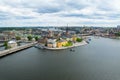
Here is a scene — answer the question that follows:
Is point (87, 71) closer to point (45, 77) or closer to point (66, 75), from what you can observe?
point (66, 75)

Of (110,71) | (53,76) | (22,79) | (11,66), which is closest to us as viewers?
(22,79)

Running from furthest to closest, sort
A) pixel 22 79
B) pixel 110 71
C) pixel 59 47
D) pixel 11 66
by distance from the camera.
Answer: pixel 59 47 < pixel 11 66 < pixel 110 71 < pixel 22 79

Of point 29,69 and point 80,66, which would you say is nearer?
point 29,69

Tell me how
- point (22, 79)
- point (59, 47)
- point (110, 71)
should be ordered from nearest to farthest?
point (22, 79)
point (110, 71)
point (59, 47)

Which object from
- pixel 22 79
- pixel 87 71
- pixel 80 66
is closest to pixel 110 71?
pixel 87 71

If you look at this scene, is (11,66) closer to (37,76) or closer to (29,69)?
(29,69)

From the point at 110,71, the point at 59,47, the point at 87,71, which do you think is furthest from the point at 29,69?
the point at 59,47

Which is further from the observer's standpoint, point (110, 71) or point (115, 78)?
point (110, 71)

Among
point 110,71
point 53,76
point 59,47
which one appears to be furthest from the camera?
point 59,47
